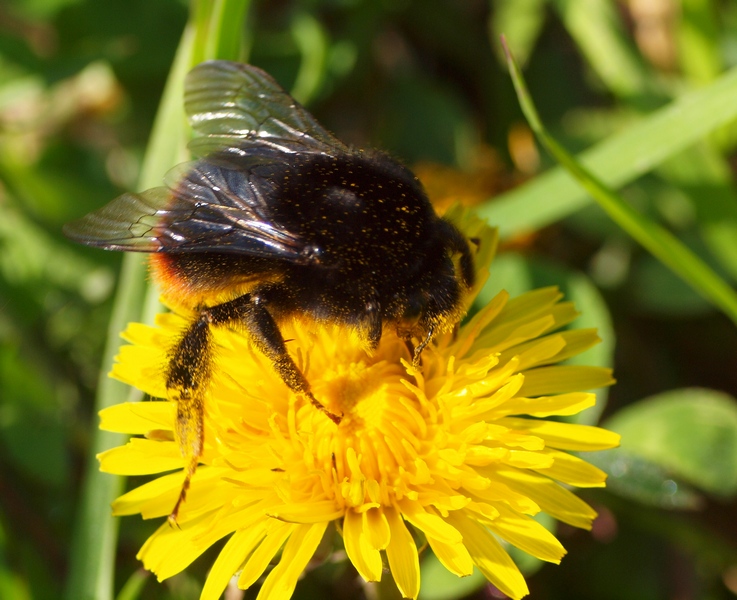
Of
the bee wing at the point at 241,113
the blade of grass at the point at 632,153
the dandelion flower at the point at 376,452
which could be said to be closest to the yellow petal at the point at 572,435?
the dandelion flower at the point at 376,452

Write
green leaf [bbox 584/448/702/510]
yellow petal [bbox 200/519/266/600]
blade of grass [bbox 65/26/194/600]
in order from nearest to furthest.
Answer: yellow petal [bbox 200/519/266/600], blade of grass [bbox 65/26/194/600], green leaf [bbox 584/448/702/510]

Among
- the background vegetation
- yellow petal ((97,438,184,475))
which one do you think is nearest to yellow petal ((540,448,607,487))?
the background vegetation

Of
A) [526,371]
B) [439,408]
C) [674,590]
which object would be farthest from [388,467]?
[674,590]

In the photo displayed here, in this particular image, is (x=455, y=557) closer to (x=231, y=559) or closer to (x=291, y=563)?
(x=291, y=563)

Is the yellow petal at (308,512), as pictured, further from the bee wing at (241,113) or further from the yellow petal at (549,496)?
the bee wing at (241,113)

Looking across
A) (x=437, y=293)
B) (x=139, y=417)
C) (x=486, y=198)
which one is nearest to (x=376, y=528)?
(x=437, y=293)

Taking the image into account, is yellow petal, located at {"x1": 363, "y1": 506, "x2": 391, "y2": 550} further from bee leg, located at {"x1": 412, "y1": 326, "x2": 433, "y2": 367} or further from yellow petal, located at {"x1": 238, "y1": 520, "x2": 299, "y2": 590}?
bee leg, located at {"x1": 412, "y1": 326, "x2": 433, "y2": 367}

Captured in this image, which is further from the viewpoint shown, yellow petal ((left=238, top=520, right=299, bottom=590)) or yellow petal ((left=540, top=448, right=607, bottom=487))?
yellow petal ((left=540, top=448, right=607, bottom=487))

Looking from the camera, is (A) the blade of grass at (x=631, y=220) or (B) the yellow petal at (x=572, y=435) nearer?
(B) the yellow petal at (x=572, y=435)
